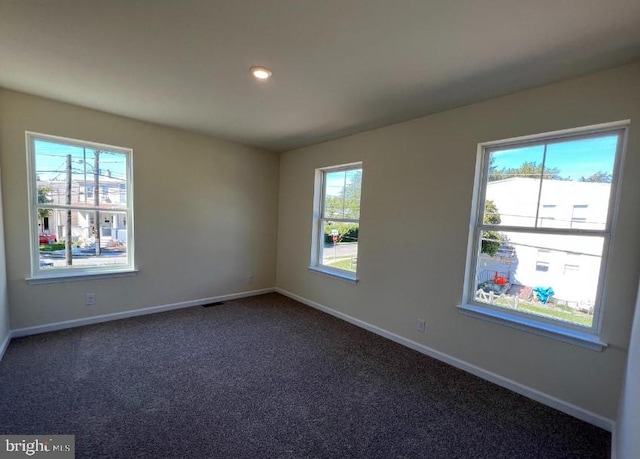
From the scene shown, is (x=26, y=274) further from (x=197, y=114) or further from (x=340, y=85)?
(x=340, y=85)

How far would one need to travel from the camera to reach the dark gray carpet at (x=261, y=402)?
1.72 m

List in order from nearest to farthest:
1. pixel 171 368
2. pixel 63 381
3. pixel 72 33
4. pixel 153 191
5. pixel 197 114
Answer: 1. pixel 72 33
2. pixel 63 381
3. pixel 171 368
4. pixel 197 114
5. pixel 153 191

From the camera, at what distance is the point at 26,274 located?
2938 millimetres

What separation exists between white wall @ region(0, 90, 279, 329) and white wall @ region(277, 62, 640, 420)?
3.12 feet

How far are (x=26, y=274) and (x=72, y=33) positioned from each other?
2533 millimetres

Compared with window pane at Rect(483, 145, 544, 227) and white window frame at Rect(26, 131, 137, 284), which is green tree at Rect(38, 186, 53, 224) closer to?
white window frame at Rect(26, 131, 137, 284)

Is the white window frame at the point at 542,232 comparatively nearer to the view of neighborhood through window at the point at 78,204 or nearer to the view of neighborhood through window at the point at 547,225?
the view of neighborhood through window at the point at 547,225

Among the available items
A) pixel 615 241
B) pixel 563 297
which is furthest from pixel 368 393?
pixel 615 241

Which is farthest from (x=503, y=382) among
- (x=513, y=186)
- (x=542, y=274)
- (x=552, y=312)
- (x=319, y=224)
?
(x=319, y=224)

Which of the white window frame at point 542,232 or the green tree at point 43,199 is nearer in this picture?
the white window frame at point 542,232

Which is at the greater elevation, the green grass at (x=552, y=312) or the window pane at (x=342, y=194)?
the window pane at (x=342, y=194)

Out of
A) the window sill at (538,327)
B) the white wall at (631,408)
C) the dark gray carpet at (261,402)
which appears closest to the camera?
the white wall at (631,408)

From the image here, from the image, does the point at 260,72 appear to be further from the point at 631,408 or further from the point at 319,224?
the point at 631,408

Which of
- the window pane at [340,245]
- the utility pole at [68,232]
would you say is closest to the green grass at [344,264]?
the window pane at [340,245]
